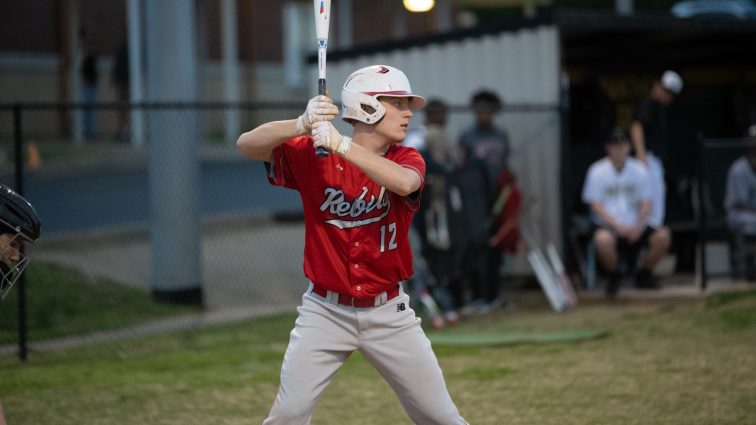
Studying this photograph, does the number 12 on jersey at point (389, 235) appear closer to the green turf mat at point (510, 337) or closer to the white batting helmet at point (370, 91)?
the white batting helmet at point (370, 91)

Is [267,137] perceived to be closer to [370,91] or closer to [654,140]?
[370,91]

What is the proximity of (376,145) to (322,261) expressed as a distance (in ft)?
1.92

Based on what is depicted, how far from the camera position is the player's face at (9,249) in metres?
4.29

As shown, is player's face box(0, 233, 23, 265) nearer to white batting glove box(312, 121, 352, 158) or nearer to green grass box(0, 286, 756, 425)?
white batting glove box(312, 121, 352, 158)

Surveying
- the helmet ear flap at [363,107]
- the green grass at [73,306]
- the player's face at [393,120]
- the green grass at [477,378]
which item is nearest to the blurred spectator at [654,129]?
the green grass at [477,378]

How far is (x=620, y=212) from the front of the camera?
11.8m

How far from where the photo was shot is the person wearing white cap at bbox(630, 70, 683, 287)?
1178 cm

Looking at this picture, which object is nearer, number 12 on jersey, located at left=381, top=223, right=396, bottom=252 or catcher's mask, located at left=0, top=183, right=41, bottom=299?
catcher's mask, located at left=0, top=183, right=41, bottom=299

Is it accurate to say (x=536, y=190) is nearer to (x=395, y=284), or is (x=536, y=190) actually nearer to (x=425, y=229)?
(x=425, y=229)

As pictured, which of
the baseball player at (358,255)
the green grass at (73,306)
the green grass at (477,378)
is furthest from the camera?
the green grass at (73,306)

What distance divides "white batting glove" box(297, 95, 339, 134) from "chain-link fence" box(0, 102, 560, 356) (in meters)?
4.95

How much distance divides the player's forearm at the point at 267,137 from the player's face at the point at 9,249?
1.08 meters

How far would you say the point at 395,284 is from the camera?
5.07m

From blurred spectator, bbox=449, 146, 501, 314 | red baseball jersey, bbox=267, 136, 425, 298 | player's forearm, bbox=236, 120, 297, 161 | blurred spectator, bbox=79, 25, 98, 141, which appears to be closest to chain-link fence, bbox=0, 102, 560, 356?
blurred spectator, bbox=449, 146, 501, 314
